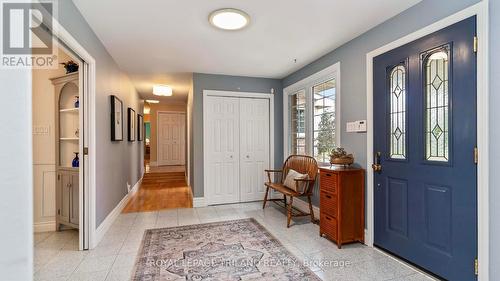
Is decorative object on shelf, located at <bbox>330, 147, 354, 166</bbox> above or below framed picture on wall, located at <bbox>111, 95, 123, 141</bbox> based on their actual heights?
below

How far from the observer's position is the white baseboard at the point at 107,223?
273cm

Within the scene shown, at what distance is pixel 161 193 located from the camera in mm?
5355

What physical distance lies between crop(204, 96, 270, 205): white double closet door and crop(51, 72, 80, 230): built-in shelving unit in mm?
1932

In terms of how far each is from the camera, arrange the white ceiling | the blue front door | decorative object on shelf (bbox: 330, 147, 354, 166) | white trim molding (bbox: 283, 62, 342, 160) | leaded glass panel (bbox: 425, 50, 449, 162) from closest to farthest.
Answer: the blue front door
leaded glass panel (bbox: 425, 50, 449, 162)
the white ceiling
decorative object on shelf (bbox: 330, 147, 354, 166)
white trim molding (bbox: 283, 62, 342, 160)

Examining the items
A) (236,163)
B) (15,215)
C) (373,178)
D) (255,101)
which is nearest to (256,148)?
(236,163)

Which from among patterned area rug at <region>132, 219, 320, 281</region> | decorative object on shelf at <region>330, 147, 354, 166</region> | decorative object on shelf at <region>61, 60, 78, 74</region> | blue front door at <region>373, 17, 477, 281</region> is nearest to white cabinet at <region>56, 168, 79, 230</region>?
patterned area rug at <region>132, 219, 320, 281</region>

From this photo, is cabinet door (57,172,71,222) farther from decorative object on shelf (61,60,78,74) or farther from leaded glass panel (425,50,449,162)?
leaded glass panel (425,50,449,162)

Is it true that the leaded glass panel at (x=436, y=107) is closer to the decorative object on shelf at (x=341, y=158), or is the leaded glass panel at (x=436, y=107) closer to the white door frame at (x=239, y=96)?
the decorative object on shelf at (x=341, y=158)

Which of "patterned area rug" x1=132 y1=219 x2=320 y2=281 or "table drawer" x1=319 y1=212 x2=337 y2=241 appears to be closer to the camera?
"patterned area rug" x1=132 y1=219 x2=320 y2=281

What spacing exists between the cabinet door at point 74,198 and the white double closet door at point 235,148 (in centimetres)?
193

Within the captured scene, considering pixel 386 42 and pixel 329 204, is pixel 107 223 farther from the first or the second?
pixel 386 42

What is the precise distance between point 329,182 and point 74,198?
3.10 m
